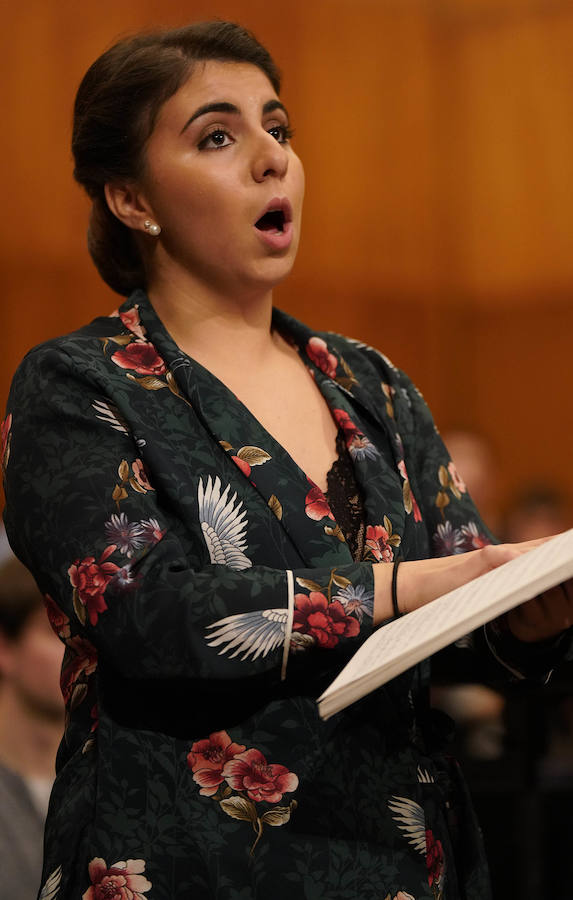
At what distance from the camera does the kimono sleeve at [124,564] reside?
39.8 inches

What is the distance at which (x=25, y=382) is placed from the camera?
1168mm

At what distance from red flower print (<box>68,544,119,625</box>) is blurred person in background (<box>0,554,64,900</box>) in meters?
1.00

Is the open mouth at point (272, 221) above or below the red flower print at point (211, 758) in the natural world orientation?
above

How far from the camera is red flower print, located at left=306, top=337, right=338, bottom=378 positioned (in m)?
1.34

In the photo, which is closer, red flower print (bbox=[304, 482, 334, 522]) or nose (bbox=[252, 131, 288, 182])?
red flower print (bbox=[304, 482, 334, 522])

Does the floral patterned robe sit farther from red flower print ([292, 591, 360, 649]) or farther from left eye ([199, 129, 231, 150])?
left eye ([199, 129, 231, 150])

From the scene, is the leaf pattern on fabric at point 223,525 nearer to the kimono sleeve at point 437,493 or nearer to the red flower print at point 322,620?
the red flower print at point 322,620

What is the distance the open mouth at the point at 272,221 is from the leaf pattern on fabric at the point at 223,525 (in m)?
0.33

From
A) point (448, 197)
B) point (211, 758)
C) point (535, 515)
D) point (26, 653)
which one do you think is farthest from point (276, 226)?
point (448, 197)

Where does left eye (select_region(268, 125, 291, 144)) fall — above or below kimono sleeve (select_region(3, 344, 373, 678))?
above

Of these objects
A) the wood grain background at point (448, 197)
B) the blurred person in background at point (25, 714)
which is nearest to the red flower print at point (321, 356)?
the blurred person in background at point (25, 714)

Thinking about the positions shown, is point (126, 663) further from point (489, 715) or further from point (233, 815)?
point (489, 715)

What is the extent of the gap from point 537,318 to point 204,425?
363 cm

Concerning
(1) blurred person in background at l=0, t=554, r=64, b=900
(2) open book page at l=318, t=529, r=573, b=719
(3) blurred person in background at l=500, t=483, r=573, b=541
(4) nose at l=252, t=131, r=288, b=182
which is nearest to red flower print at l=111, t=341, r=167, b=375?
(4) nose at l=252, t=131, r=288, b=182
